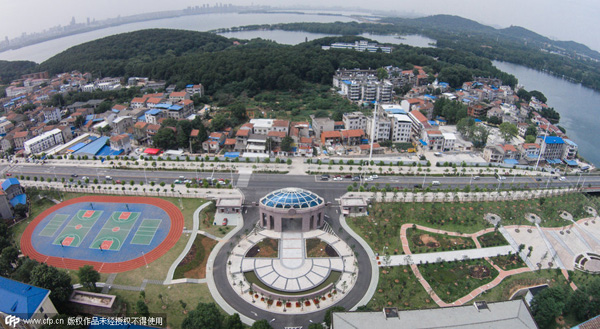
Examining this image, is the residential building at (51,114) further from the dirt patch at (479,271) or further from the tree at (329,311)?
the dirt patch at (479,271)

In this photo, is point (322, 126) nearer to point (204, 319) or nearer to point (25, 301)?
point (204, 319)

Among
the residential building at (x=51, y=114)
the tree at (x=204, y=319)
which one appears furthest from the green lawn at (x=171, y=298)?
the residential building at (x=51, y=114)

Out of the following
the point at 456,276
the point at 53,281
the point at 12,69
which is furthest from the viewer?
the point at 12,69

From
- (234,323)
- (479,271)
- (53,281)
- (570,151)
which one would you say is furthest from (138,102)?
(570,151)

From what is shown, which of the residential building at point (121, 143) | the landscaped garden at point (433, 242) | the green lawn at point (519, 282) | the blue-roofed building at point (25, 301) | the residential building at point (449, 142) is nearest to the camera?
the blue-roofed building at point (25, 301)

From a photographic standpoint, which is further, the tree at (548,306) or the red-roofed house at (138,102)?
the red-roofed house at (138,102)

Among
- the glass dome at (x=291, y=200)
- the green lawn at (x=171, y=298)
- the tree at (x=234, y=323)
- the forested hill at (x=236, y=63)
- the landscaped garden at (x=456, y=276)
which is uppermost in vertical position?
the forested hill at (x=236, y=63)

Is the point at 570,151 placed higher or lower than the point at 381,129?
lower

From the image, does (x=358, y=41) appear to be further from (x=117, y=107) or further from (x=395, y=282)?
(x=395, y=282)
